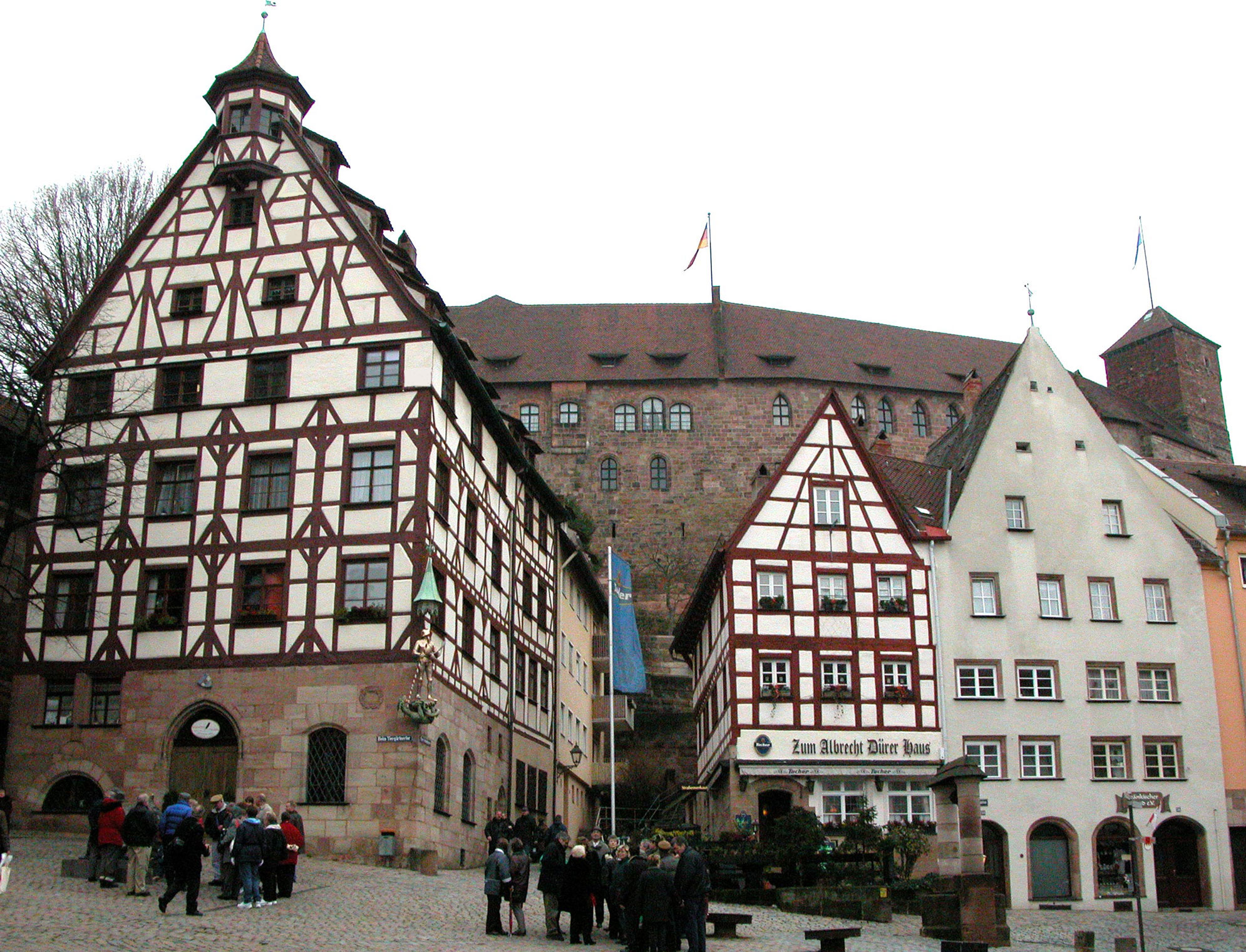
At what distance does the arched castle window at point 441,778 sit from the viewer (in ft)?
102

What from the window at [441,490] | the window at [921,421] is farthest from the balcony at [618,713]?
the window at [921,421]

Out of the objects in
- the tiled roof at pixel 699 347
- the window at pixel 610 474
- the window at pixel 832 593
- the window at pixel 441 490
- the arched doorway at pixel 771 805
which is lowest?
the arched doorway at pixel 771 805

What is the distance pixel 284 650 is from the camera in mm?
31062

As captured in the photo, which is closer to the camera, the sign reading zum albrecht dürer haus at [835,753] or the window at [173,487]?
the window at [173,487]

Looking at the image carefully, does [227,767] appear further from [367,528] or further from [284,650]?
[367,528]

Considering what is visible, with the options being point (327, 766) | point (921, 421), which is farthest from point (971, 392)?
point (327, 766)

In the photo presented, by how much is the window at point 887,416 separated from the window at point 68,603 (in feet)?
156

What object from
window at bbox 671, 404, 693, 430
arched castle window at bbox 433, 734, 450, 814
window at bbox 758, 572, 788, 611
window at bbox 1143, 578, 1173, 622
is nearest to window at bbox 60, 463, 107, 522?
arched castle window at bbox 433, 734, 450, 814

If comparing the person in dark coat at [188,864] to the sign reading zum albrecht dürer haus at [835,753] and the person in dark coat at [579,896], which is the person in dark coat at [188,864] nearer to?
the person in dark coat at [579,896]

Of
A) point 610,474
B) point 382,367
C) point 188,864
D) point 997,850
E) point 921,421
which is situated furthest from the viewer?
point 921,421

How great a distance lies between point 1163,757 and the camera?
37375 millimetres

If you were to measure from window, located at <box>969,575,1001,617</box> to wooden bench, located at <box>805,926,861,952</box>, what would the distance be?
19.9 meters

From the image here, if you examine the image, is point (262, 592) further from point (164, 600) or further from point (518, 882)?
point (518, 882)

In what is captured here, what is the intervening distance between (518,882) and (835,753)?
55.7 feet
